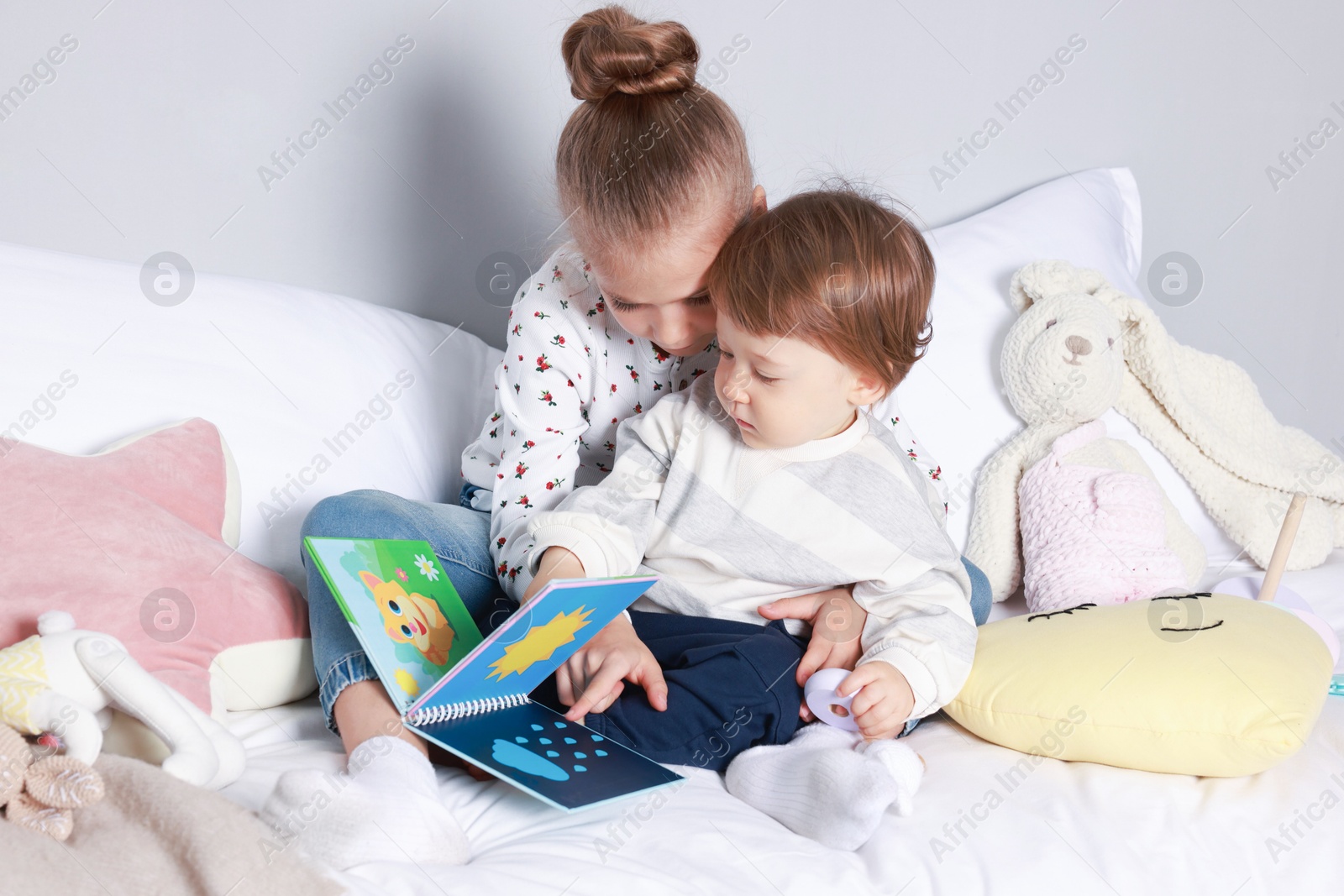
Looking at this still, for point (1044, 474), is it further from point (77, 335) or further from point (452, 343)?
point (77, 335)

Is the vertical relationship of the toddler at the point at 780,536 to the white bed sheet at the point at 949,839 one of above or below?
above

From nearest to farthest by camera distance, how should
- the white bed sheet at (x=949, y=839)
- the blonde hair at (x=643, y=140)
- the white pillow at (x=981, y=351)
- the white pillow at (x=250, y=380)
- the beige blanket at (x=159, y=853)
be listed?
the beige blanket at (x=159, y=853), the white bed sheet at (x=949, y=839), the blonde hair at (x=643, y=140), the white pillow at (x=250, y=380), the white pillow at (x=981, y=351)

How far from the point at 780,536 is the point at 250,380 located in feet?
1.95

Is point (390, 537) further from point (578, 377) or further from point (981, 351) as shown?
point (981, 351)

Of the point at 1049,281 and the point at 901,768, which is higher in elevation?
the point at 1049,281

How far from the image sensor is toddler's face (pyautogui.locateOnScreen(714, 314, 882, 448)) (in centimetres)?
89

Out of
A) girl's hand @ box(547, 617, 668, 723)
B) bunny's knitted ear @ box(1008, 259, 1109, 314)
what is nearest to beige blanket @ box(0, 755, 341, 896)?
girl's hand @ box(547, 617, 668, 723)

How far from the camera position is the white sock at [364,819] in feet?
2.07

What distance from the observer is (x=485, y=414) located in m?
1.35

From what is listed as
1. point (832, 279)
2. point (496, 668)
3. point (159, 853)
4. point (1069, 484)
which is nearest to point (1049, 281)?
point (1069, 484)

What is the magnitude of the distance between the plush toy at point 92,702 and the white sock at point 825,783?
15.6 inches

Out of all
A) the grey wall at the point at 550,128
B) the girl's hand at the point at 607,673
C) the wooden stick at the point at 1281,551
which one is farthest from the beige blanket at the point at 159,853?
the wooden stick at the point at 1281,551

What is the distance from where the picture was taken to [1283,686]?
0.83m

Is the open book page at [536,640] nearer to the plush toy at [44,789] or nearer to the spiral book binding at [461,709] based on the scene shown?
the spiral book binding at [461,709]
